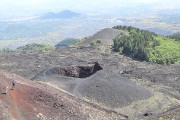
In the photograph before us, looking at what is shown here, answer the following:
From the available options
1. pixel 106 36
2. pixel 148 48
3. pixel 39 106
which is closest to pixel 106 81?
pixel 39 106

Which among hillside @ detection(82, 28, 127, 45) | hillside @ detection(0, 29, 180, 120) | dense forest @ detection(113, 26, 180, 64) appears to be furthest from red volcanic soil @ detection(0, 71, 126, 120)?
hillside @ detection(82, 28, 127, 45)

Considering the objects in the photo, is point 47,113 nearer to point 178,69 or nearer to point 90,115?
point 90,115

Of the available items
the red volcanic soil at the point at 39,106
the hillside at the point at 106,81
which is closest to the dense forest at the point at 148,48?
the hillside at the point at 106,81

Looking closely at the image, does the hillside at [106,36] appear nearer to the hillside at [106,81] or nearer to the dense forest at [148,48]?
the dense forest at [148,48]

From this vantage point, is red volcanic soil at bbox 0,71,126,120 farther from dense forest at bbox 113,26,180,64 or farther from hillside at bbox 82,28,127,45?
hillside at bbox 82,28,127,45

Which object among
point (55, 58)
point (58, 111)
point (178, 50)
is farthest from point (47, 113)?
point (178, 50)
